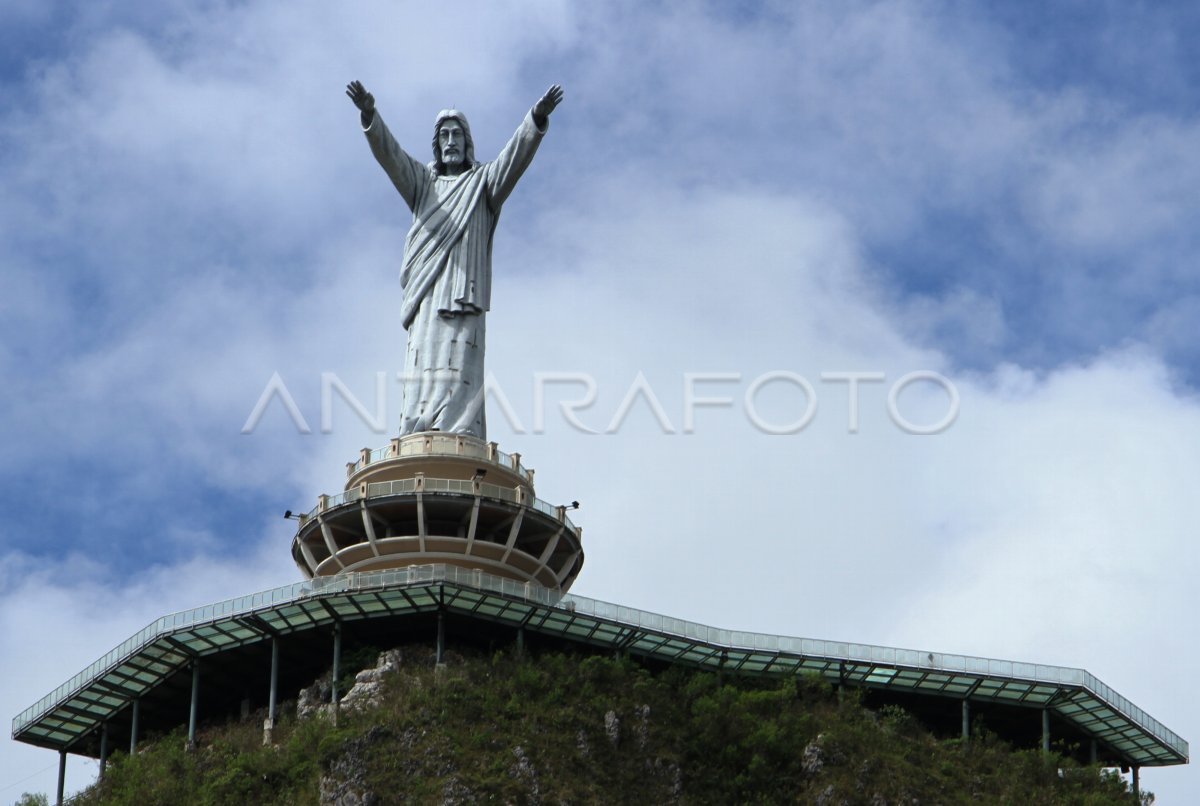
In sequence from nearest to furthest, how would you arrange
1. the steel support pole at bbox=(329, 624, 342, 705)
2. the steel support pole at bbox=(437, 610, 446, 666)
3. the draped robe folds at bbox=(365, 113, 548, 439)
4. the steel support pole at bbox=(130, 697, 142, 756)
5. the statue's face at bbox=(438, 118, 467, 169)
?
the steel support pole at bbox=(329, 624, 342, 705) → the steel support pole at bbox=(437, 610, 446, 666) → the steel support pole at bbox=(130, 697, 142, 756) → the draped robe folds at bbox=(365, 113, 548, 439) → the statue's face at bbox=(438, 118, 467, 169)

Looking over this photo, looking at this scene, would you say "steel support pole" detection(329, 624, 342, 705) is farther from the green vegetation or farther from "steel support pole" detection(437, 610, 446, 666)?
"steel support pole" detection(437, 610, 446, 666)

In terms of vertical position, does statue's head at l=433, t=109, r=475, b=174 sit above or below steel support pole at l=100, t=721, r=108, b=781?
above

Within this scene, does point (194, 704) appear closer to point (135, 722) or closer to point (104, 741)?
point (135, 722)

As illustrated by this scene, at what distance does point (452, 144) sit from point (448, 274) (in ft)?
18.6

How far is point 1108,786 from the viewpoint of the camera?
86.1 meters

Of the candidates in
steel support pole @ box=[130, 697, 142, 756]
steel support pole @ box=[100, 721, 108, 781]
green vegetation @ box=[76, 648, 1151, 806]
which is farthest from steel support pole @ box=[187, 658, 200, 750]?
steel support pole @ box=[100, 721, 108, 781]

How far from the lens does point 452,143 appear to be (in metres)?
99.3

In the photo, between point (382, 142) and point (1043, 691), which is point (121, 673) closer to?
point (382, 142)

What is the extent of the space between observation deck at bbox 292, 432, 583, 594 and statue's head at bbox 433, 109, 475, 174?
1227 cm

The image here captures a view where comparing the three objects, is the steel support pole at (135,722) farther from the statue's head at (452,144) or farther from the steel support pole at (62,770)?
the statue's head at (452,144)

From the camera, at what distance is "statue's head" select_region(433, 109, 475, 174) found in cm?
9925

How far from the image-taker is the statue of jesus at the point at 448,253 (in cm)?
9450

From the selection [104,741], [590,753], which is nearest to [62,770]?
[104,741]

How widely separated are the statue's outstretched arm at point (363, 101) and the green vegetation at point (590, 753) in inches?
859
